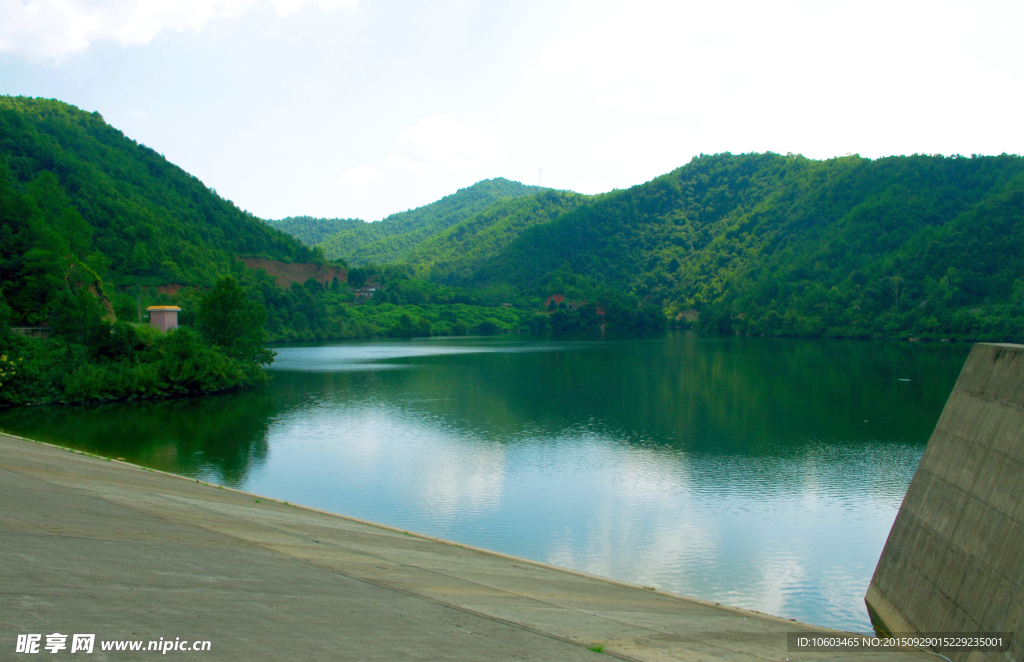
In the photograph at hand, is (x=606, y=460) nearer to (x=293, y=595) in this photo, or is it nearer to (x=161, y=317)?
(x=293, y=595)

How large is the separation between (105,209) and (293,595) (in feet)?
278

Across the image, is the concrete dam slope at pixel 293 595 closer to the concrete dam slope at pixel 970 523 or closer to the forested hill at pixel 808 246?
the concrete dam slope at pixel 970 523

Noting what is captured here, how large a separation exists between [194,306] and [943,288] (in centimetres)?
9080

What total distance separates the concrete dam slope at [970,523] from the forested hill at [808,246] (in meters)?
77.7

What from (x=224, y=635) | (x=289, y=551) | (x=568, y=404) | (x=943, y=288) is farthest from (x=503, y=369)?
(x=943, y=288)

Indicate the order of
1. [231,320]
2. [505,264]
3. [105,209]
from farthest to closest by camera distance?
1. [505,264]
2. [105,209]
3. [231,320]

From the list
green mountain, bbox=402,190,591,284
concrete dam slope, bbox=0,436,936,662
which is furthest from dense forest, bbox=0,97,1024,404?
concrete dam slope, bbox=0,436,936,662

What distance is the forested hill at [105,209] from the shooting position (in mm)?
39125

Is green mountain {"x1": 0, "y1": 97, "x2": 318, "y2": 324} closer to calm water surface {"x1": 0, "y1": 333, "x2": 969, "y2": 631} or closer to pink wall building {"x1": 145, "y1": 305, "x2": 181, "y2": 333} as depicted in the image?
pink wall building {"x1": 145, "y1": 305, "x2": 181, "y2": 333}

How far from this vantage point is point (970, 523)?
7.99 meters

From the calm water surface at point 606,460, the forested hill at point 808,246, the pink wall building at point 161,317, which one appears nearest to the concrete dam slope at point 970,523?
the calm water surface at point 606,460

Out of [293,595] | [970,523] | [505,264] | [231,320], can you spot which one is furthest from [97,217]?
[505,264]

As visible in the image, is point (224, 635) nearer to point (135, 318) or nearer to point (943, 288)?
point (135, 318)

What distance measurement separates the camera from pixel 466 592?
8.33 m
